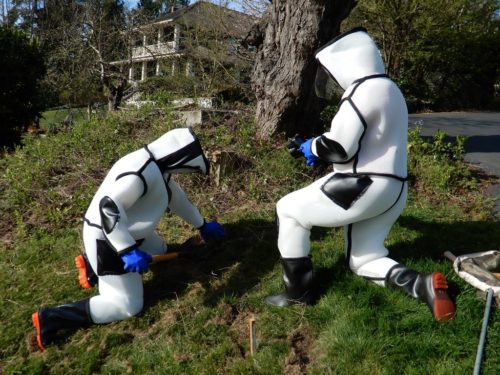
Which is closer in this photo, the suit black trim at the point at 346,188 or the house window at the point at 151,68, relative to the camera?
the suit black trim at the point at 346,188

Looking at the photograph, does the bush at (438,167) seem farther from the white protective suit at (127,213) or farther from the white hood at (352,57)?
the white protective suit at (127,213)

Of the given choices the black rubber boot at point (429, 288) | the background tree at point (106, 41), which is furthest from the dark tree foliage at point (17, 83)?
the black rubber boot at point (429, 288)

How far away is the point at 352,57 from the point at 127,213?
1921 millimetres

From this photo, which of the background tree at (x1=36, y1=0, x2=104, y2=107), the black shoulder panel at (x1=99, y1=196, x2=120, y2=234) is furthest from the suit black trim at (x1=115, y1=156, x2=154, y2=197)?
the background tree at (x1=36, y1=0, x2=104, y2=107)

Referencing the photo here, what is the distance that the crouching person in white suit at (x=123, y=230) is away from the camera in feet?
9.48

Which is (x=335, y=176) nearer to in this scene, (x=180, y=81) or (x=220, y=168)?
(x=220, y=168)

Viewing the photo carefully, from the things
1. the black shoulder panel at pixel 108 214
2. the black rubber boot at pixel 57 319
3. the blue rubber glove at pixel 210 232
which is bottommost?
the black rubber boot at pixel 57 319

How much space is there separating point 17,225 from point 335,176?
145 inches

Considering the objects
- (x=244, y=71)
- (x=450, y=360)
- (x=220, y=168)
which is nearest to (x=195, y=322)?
(x=450, y=360)

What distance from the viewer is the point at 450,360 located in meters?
2.47

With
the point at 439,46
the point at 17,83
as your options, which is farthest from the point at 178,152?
the point at 439,46

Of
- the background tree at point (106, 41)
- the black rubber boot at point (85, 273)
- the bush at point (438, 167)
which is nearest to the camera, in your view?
the black rubber boot at point (85, 273)

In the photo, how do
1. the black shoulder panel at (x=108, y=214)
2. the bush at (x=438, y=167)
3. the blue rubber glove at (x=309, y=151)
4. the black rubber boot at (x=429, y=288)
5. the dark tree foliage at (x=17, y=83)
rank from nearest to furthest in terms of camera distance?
1. the black rubber boot at (x=429, y=288)
2. the black shoulder panel at (x=108, y=214)
3. the blue rubber glove at (x=309, y=151)
4. the bush at (x=438, y=167)
5. the dark tree foliage at (x=17, y=83)

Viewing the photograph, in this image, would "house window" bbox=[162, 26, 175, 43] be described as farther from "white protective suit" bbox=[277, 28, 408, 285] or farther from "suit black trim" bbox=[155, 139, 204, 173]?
"white protective suit" bbox=[277, 28, 408, 285]
